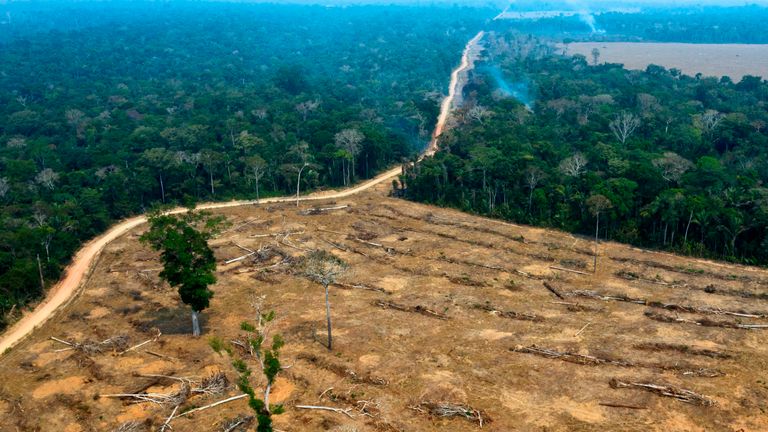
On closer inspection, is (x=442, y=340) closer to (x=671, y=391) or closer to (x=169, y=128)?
(x=671, y=391)

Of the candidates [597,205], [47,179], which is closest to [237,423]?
[597,205]

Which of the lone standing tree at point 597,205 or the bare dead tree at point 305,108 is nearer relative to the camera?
the lone standing tree at point 597,205

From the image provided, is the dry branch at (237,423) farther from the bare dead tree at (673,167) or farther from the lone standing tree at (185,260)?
the bare dead tree at (673,167)

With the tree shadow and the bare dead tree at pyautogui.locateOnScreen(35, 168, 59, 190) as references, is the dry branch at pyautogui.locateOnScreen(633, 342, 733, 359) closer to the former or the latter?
the tree shadow

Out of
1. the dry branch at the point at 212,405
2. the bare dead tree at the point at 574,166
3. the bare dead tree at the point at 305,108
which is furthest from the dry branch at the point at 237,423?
the bare dead tree at the point at 305,108

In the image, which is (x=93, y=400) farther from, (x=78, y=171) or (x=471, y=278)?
(x=78, y=171)

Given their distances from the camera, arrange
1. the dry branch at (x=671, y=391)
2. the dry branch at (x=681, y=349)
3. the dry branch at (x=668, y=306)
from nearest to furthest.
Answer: the dry branch at (x=671, y=391)
the dry branch at (x=681, y=349)
the dry branch at (x=668, y=306)

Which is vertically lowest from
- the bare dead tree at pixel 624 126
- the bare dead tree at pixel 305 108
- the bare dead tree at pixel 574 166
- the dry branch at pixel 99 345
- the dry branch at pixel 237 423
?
the dry branch at pixel 237 423
